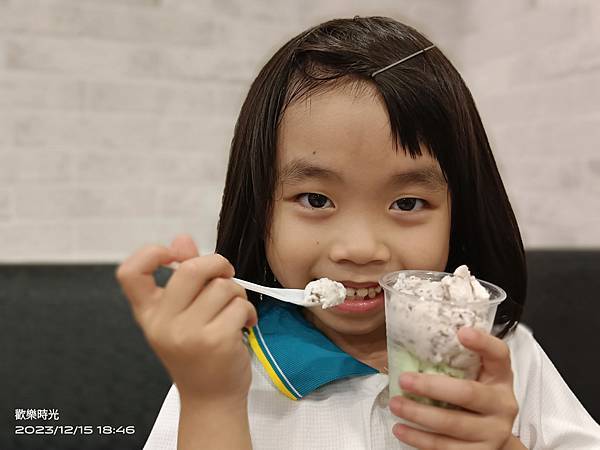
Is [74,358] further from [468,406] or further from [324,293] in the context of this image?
[468,406]

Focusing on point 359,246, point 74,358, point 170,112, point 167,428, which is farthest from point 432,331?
point 170,112

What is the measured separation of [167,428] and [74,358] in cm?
55

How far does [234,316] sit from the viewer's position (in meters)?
0.65

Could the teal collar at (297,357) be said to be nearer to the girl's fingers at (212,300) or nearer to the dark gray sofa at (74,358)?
the girl's fingers at (212,300)

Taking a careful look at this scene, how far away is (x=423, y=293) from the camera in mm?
663

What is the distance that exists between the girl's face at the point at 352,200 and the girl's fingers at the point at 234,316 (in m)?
0.17

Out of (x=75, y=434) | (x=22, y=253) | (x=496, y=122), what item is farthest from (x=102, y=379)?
(x=496, y=122)

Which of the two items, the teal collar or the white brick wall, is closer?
the teal collar

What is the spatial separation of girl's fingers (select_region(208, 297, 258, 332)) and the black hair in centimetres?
23

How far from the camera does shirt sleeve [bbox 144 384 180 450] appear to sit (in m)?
0.87

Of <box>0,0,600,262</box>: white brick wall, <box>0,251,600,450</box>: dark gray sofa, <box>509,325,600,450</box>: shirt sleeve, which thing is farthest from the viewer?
<box>0,0,600,262</box>: white brick wall

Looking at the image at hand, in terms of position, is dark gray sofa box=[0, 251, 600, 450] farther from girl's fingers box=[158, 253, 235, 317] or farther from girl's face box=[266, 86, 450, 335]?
girl's fingers box=[158, 253, 235, 317]

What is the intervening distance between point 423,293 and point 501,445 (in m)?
0.19

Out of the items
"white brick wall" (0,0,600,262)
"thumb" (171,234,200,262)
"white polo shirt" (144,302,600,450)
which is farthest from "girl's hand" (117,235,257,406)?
"white brick wall" (0,0,600,262)
